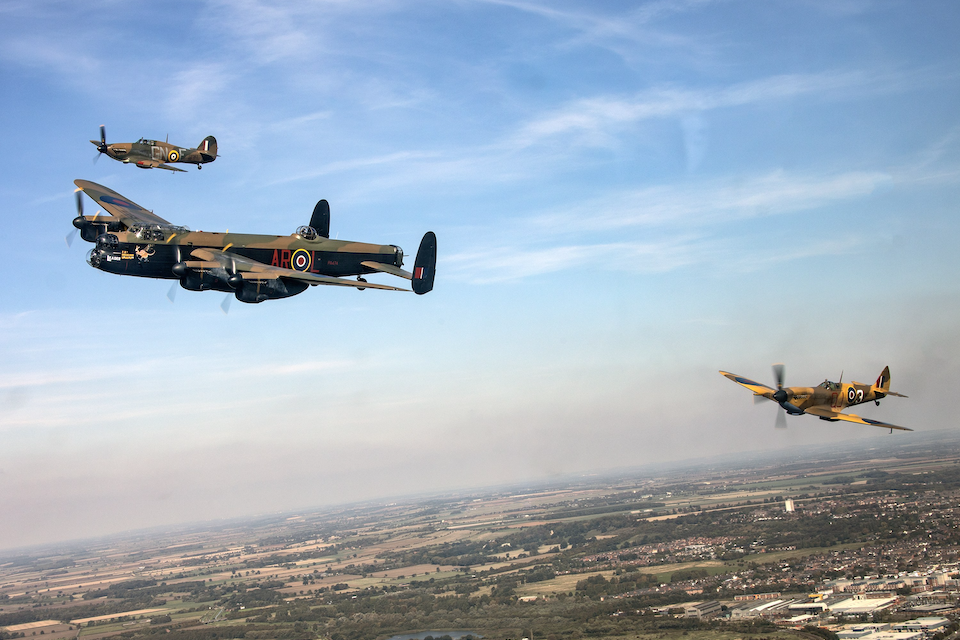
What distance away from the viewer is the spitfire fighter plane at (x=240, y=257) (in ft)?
93.9

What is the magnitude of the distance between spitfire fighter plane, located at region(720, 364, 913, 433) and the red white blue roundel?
898 inches

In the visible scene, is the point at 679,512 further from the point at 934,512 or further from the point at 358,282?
the point at 358,282

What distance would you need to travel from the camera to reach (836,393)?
1371 inches

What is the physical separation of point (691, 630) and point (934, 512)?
168 feet

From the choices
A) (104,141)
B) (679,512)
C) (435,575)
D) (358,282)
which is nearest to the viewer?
(358,282)

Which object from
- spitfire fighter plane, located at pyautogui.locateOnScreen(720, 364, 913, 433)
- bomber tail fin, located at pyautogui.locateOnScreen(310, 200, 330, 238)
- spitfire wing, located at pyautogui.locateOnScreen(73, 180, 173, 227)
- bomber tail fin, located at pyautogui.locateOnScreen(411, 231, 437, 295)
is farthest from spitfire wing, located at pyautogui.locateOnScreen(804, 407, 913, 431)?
spitfire wing, located at pyautogui.locateOnScreen(73, 180, 173, 227)

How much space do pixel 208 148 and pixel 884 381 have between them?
44.8m

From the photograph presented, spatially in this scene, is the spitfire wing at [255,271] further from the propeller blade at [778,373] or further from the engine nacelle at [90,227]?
the propeller blade at [778,373]

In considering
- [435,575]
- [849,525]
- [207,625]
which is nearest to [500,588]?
[435,575]

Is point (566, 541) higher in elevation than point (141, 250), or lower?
lower

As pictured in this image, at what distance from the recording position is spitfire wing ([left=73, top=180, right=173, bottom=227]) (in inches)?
1327

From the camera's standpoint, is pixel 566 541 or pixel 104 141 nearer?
pixel 104 141

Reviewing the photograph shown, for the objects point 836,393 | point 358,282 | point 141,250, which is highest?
point 141,250

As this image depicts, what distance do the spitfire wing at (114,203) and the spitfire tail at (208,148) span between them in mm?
8070
